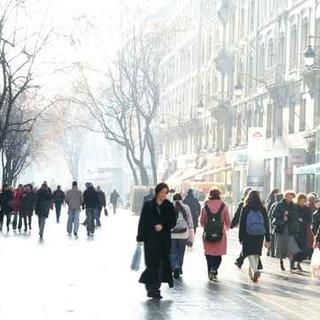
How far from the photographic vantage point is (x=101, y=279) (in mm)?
15984

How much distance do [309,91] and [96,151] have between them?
3923 inches

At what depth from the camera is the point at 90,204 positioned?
31.1 meters

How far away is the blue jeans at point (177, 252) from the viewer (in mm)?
16891

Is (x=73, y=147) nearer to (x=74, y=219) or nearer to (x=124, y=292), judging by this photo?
(x=74, y=219)

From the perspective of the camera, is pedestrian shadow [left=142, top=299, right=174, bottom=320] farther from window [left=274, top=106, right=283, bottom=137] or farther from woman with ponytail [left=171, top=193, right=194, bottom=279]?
window [left=274, top=106, right=283, bottom=137]

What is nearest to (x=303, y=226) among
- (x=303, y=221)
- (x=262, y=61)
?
(x=303, y=221)

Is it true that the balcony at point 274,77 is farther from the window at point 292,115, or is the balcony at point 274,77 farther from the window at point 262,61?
the window at point 262,61

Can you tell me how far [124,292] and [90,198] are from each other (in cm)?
1726

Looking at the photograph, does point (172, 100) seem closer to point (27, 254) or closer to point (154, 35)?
point (154, 35)

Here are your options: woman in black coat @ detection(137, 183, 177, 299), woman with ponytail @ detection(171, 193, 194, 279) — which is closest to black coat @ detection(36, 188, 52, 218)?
woman with ponytail @ detection(171, 193, 194, 279)

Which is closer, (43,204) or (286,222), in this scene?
(286,222)

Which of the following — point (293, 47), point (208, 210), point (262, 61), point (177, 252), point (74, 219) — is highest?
point (262, 61)

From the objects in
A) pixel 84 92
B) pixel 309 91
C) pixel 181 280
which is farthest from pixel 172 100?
pixel 181 280

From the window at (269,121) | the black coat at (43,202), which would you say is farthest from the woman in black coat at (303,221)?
the window at (269,121)
